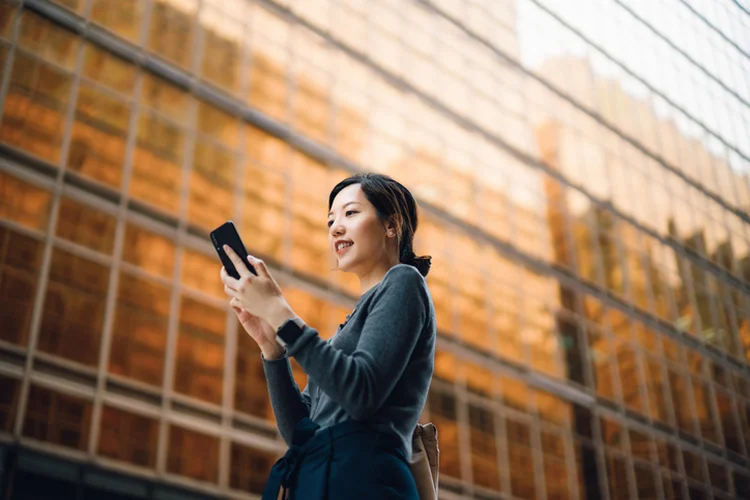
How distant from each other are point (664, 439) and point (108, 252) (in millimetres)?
14888

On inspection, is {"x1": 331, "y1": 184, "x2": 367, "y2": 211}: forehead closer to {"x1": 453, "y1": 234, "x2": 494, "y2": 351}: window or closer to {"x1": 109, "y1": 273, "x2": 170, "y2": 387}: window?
{"x1": 109, "y1": 273, "x2": 170, "y2": 387}: window

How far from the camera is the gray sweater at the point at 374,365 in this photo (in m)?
2.37

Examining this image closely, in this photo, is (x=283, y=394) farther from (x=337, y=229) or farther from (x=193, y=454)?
(x=193, y=454)

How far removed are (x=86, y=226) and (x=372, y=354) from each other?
40.9ft

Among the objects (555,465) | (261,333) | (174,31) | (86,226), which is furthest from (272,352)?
(555,465)

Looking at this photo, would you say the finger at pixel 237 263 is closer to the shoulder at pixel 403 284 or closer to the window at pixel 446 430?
the shoulder at pixel 403 284

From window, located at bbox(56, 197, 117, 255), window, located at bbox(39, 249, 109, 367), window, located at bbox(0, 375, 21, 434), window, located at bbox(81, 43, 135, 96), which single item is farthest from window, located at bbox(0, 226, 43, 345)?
window, located at bbox(81, 43, 135, 96)

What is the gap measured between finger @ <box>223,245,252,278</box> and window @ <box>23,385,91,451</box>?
10.8 m

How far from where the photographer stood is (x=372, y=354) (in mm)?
2414

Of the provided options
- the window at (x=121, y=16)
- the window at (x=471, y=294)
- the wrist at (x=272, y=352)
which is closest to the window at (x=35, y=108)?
the window at (x=121, y=16)

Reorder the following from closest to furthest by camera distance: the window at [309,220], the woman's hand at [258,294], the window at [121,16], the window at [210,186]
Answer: the woman's hand at [258,294] < the window at [210,186] < the window at [121,16] < the window at [309,220]

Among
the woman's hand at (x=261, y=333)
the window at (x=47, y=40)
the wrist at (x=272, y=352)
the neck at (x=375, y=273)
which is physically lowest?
the wrist at (x=272, y=352)

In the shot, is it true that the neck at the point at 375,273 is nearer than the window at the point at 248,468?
Yes

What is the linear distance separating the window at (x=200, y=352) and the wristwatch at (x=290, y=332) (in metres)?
12.2
